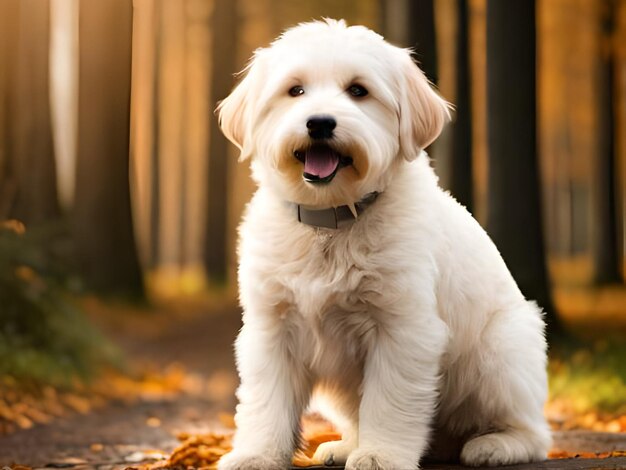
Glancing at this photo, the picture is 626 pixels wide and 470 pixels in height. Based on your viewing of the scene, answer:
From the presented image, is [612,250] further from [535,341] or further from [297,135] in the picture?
[297,135]

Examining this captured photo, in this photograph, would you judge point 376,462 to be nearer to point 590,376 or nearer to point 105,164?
point 590,376

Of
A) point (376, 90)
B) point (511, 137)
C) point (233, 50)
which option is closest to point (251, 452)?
point (376, 90)

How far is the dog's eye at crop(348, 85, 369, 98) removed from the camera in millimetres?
4047

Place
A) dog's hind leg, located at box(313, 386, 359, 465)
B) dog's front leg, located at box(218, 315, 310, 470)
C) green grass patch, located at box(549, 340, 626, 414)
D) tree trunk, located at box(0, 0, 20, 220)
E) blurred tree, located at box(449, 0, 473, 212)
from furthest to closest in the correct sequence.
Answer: tree trunk, located at box(0, 0, 20, 220) → blurred tree, located at box(449, 0, 473, 212) → green grass patch, located at box(549, 340, 626, 414) → dog's hind leg, located at box(313, 386, 359, 465) → dog's front leg, located at box(218, 315, 310, 470)

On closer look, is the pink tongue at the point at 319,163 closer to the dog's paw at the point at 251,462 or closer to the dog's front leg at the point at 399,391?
the dog's front leg at the point at 399,391

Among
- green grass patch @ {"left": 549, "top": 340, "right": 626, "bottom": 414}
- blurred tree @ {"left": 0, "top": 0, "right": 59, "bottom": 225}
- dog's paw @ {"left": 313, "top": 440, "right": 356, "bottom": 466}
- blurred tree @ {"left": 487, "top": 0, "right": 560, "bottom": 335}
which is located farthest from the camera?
blurred tree @ {"left": 0, "top": 0, "right": 59, "bottom": 225}

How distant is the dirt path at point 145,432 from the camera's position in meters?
5.64

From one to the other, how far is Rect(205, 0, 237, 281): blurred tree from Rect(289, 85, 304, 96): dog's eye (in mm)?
15797

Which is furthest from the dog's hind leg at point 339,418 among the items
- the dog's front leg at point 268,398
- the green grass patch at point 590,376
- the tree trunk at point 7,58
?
the tree trunk at point 7,58

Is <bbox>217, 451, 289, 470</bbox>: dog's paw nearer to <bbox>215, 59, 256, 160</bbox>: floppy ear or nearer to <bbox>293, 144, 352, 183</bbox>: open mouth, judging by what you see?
<bbox>293, 144, 352, 183</bbox>: open mouth

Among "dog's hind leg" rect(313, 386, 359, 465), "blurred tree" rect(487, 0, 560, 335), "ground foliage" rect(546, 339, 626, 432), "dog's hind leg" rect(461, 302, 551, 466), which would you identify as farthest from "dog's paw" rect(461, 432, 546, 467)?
"blurred tree" rect(487, 0, 560, 335)

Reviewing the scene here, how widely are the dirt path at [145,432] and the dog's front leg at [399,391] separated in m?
0.39

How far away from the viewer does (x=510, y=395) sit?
178 inches

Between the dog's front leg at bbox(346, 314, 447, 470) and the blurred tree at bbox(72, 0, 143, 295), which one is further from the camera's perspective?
the blurred tree at bbox(72, 0, 143, 295)
